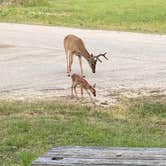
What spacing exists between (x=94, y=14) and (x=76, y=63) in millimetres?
14023

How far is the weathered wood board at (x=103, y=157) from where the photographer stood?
425 cm

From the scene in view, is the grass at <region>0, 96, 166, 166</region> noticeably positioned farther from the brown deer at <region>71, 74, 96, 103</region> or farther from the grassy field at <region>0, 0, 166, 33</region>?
the grassy field at <region>0, 0, 166, 33</region>

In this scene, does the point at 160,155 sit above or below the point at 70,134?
above

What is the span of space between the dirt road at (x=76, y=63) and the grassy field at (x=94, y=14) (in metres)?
2.04

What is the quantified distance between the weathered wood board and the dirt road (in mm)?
6217

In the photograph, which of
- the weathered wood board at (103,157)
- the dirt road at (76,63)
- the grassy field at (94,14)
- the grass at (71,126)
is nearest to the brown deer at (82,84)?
the dirt road at (76,63)

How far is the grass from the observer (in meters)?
7.50

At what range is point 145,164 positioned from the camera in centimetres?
419

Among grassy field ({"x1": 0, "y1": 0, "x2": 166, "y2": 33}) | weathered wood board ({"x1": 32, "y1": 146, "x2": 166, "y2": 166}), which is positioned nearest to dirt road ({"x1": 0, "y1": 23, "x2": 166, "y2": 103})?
grassy field ({"x1": 0, "y1": 0, "x2": 166, "y2": 33})

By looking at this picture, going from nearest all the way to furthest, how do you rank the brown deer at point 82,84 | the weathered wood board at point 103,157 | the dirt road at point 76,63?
the weathered wood board at point 103,157 < the brown deer at point 82,84 < the dirt road at point 76,63

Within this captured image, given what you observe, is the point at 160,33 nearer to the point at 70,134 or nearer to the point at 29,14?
Result: the point at 29,14

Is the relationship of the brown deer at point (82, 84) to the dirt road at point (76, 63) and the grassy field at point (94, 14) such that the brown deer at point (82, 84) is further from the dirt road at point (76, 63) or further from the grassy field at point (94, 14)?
the grassy field at point (94, 14)

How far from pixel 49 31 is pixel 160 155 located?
67.9ft

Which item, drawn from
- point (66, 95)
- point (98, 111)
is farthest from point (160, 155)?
point (66, 95)
